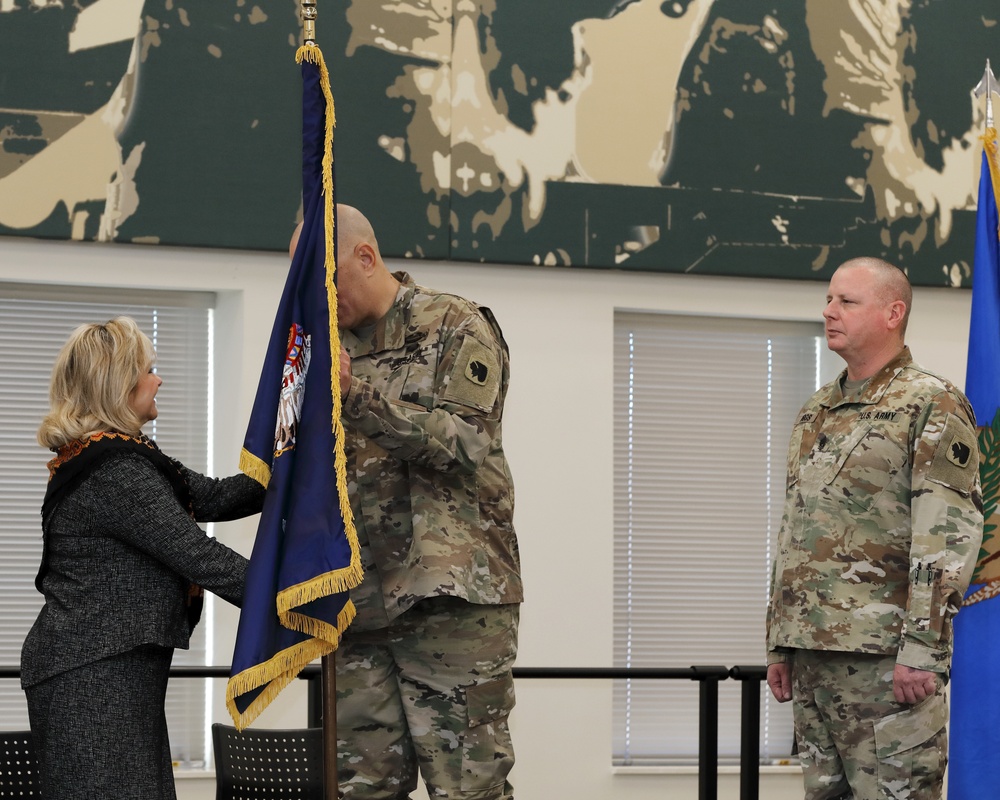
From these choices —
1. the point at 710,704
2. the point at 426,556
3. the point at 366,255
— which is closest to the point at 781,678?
the point at 710,704

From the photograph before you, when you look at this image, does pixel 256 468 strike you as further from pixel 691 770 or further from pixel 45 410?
pixel 691 770

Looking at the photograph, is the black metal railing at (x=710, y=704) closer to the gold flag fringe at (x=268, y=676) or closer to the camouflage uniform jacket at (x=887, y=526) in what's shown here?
the camouflage uniform jacket at (x=887, y=526)

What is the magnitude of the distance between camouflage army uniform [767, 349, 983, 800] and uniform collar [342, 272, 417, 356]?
3.91 ft

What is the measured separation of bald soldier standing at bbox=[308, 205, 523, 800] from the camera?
2742mm

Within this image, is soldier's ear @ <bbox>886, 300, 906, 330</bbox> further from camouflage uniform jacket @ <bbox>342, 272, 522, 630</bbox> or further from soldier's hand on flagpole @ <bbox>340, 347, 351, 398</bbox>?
soldier's hand on flagpole @ <bbox>340, 347, 351, 398</bbox>

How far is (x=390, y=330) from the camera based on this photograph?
9.50 ft

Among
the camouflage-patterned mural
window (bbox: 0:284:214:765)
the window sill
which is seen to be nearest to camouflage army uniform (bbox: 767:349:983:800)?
the window sill

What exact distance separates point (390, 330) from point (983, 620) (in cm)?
206

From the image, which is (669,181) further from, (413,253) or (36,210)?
(36,210)

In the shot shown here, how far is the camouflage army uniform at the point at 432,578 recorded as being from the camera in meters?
2.74

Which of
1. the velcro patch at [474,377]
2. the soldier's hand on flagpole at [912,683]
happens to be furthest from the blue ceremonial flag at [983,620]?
the velcro patch at [474,377]

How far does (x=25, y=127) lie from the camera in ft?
15.2

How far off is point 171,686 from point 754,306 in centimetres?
292

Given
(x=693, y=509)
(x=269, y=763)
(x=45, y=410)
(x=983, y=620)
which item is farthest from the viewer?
(x=693, y=509)
